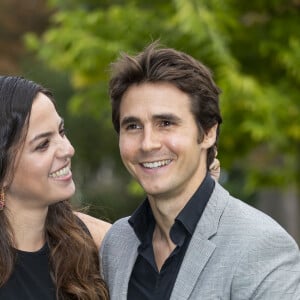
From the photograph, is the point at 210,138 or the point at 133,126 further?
the point at 210,138

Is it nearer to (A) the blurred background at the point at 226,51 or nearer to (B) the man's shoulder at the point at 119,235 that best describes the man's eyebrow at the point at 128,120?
(B) the man's shoulder at the point at 119,235

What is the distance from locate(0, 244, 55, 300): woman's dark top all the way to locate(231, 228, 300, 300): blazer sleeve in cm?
109

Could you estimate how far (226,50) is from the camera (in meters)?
8.79

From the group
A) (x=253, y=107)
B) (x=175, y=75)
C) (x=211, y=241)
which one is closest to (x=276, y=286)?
(x=211, y=241)

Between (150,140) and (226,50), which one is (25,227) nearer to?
(150,140)

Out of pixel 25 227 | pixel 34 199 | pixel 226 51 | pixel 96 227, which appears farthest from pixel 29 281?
pixel 226 51

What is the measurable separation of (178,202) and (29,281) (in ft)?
2.90

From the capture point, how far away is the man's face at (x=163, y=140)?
383 centimetres

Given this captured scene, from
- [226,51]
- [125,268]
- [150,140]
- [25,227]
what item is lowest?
[125,268]

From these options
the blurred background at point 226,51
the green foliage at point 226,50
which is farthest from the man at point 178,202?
the green foliage at point 226,50

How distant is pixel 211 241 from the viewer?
371cm

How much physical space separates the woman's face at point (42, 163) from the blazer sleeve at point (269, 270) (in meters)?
1.07

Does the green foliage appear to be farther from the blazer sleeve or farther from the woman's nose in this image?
the blazer sleeve

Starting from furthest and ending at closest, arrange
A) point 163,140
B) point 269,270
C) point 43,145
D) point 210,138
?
point 43,145
point 210,138
point 163,140
point 269,270
